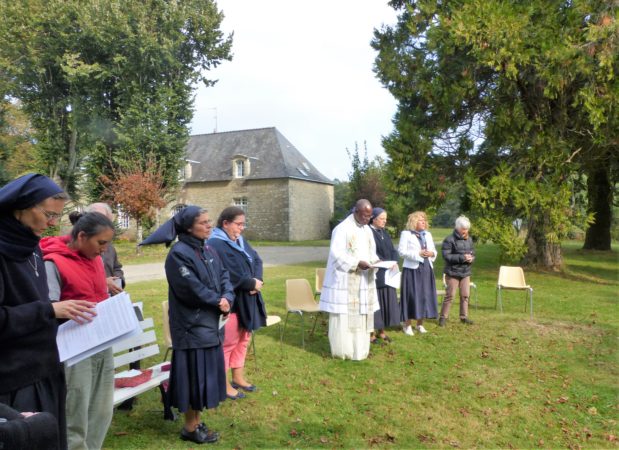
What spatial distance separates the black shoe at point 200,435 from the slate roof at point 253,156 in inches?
1302

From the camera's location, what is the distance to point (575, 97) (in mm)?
12422

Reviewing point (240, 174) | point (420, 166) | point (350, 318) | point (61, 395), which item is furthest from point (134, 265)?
point (240, 174)

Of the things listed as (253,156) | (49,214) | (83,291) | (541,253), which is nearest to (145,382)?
(83,291)

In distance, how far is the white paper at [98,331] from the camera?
2.69 meters

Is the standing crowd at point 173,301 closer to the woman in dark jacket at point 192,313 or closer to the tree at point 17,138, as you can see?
the woman in dark jacket at point 192,313

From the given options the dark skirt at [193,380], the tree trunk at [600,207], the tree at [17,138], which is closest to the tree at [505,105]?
the tree trunk at [600,207]

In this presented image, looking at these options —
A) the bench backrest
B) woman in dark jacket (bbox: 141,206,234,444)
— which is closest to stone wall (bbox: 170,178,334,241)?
the bench backrest

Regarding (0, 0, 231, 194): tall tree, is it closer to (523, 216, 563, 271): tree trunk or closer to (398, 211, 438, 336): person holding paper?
(523, 216, 563, 271): tree trunk

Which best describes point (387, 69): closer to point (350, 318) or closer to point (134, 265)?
point (350, 318)

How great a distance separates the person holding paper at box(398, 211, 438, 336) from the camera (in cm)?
815

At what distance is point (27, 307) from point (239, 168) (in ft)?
123

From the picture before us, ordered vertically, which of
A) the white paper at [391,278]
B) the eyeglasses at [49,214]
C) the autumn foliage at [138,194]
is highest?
the autumn foliage at [138,194]

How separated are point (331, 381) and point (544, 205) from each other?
10138 millimetres

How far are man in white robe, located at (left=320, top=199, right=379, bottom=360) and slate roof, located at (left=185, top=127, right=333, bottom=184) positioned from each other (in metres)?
30.5
